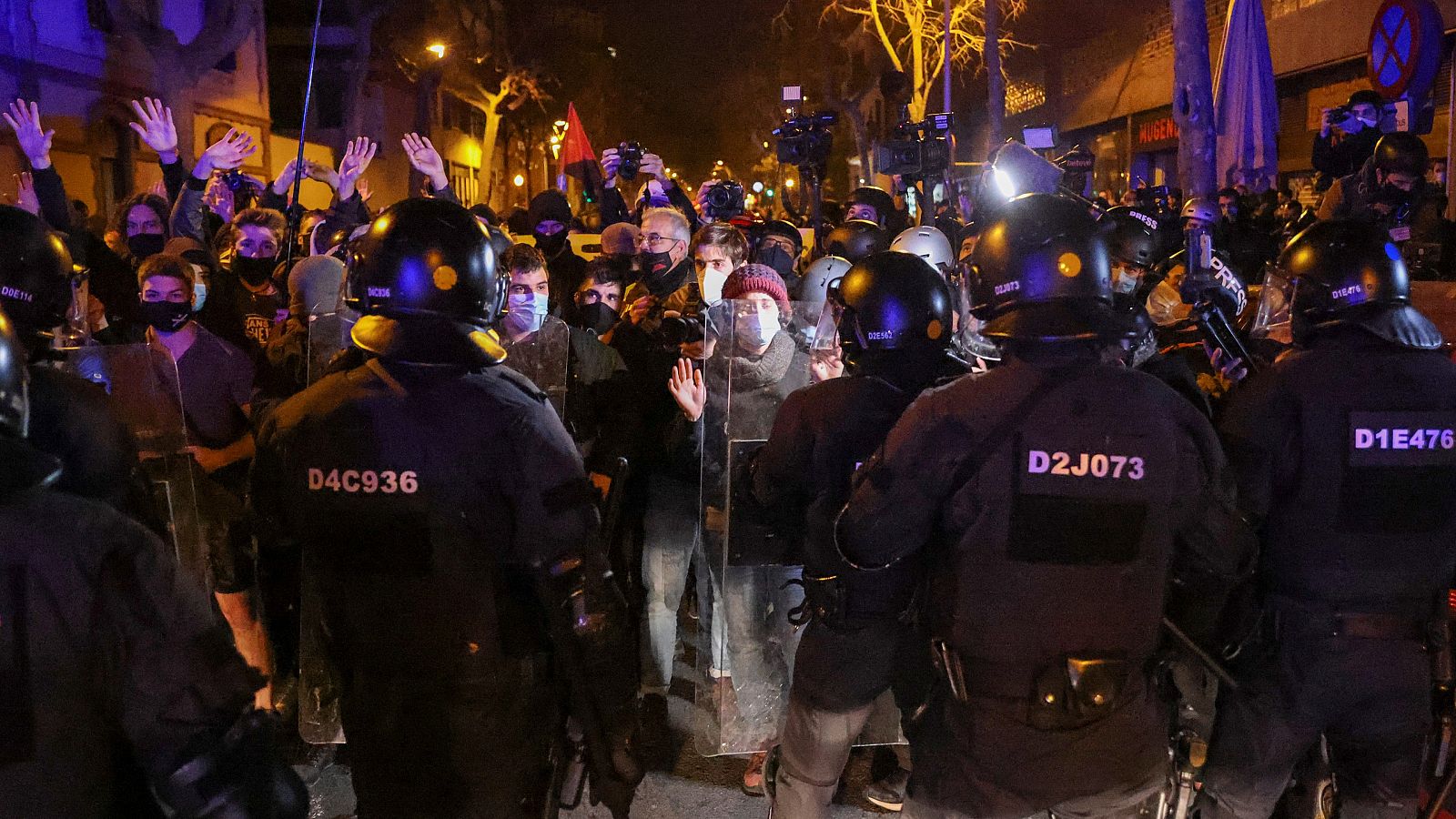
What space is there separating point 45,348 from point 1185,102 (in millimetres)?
12441

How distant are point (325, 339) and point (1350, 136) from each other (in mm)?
8320

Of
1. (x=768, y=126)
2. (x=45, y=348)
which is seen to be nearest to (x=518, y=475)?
(x=45, y=348)

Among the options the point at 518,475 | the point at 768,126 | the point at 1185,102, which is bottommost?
the point at 518,475

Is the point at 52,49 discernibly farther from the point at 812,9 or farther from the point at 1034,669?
the point at 812,9

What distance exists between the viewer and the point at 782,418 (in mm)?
3164

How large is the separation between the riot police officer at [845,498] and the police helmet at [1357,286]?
1.05m

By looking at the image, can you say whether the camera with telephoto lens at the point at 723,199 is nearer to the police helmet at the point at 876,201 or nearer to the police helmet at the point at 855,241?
the police helmet at the point at 855,241

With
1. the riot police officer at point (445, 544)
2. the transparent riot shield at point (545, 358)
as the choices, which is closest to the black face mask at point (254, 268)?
the transparent riot shield at point (545, 358)

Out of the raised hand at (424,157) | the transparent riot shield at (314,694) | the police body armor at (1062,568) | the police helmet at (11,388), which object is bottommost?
the transparent riot shield at (314,694)

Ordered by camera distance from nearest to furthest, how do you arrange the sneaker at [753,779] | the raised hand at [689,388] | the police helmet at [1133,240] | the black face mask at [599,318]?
the raised hand at [689,388] < the sneaker at [753,779] < the police helmet at [1133,240] < the black face mask at [599,318]

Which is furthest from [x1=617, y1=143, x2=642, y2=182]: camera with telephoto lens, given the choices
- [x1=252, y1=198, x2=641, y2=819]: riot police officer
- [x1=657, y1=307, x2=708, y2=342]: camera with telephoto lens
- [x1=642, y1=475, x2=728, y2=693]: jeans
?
[x1=252, y1=198, x2=641, y2=819]: riot police officer

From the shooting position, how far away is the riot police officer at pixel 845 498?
117 inches

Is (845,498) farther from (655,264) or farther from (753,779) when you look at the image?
(655,264)

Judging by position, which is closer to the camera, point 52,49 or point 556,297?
point 556,297
